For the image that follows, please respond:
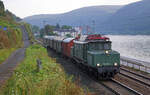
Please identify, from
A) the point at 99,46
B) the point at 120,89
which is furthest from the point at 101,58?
the point at 120,89

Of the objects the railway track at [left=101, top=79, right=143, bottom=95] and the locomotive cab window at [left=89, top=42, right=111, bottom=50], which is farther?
the locomotive cab window at [left=89, top=42, right=111, bottom=50]

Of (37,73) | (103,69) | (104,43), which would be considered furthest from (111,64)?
(37,73)

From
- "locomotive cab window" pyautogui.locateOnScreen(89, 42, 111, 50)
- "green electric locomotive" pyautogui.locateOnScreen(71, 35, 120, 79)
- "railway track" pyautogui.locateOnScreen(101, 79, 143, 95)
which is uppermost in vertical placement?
"locomotive cab window" pyautogui.locateOnScreen(89, 42, 111, 50)

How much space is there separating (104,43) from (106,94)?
264 inches

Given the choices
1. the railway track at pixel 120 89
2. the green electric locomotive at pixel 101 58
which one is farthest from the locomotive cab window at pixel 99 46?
the railway track at pixel 120 89

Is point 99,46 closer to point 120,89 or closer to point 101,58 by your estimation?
point 101,58

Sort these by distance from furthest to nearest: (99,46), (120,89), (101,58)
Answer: (99,46) → (101,58) → (120,89)

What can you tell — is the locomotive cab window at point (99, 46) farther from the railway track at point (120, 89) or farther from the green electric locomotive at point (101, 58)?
the railway track at point (120, 89)

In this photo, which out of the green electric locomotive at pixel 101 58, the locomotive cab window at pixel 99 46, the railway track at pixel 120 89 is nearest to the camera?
the railway track at pixel 120 89

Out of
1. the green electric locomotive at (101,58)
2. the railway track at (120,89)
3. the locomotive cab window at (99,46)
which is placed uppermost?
the locomotive cab window at (99,46)

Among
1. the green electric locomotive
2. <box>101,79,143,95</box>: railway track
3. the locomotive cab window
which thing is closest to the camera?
<box>101,79,143,95</box>: railway track

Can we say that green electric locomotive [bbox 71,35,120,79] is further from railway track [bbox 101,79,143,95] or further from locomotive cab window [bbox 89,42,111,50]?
railway track [bbox 101,79,143,95]

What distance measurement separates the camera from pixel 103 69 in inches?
798

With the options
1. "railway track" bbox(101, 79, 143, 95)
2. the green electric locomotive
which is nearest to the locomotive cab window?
the green electric locomotive
